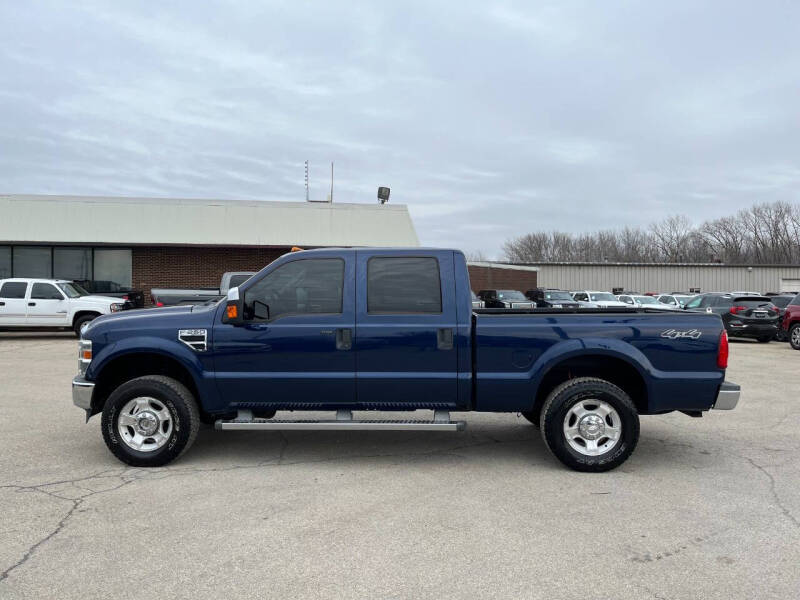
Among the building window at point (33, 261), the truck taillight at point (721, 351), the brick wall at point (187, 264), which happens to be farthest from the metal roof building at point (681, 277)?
the truck taillight at point (721, 351)

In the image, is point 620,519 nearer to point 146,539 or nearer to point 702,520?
point 702,520

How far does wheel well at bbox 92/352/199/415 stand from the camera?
5809mm

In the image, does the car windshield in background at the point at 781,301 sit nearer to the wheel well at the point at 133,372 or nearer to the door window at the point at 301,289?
the door window at the point at 301,289

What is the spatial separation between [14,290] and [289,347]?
49.3 feet

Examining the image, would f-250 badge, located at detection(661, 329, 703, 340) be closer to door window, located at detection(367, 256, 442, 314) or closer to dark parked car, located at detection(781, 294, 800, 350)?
door window, located at detection(367, 256, 442, 314)

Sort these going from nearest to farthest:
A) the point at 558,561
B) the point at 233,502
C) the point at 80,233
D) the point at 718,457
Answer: the point at 558,561 → the point at 233,502 → the point at 718,457 → the point at 80,233

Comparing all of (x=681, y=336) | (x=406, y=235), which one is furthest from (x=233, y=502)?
(x=406, y=235)

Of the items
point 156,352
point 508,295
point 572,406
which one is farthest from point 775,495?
point 508,295

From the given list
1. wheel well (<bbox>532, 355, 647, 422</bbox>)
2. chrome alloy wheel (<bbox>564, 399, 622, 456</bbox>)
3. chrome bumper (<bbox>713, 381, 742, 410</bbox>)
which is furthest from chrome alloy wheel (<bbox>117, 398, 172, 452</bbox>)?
chrome bumper (<bbox>713, 381, 742, 410</bbox>)

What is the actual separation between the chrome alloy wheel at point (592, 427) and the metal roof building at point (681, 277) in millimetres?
42204

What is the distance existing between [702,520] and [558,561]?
1325mm

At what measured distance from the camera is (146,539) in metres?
4.00

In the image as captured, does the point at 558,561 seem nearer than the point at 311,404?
Yes

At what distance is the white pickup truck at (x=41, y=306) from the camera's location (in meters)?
17.1
